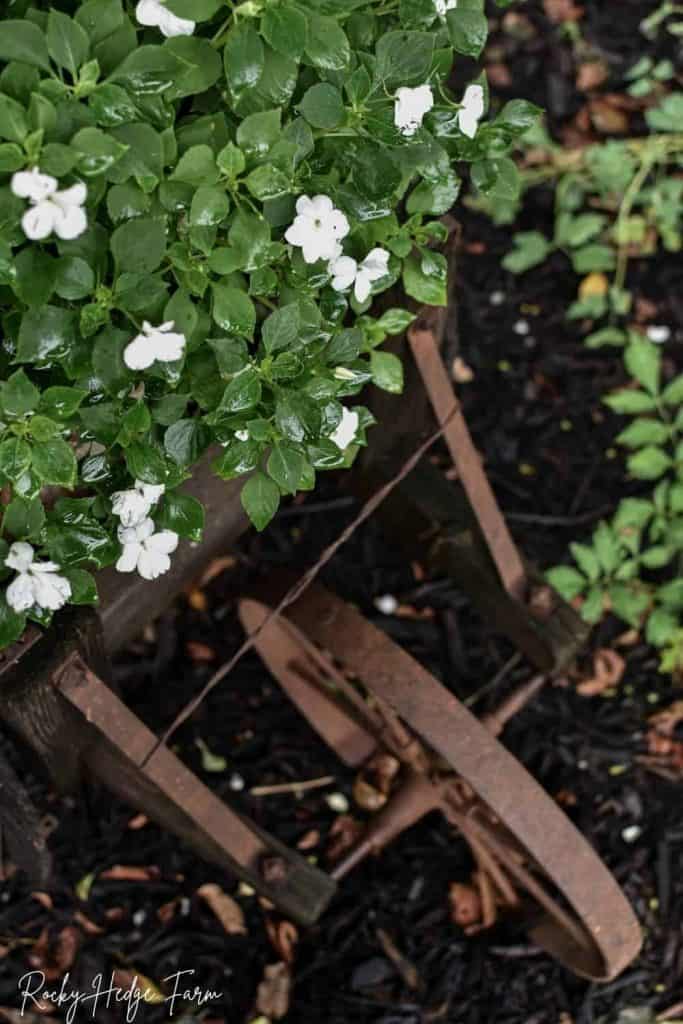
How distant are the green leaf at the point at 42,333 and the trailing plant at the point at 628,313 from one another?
1273 millimetres

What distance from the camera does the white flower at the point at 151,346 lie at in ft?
3.45

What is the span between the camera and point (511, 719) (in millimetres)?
2121

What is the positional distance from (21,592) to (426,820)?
1.05 m

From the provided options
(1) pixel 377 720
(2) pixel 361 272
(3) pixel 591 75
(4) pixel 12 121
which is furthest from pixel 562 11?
(4) pixel 12 121

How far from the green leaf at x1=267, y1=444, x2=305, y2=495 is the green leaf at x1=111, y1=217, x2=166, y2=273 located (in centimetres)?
22

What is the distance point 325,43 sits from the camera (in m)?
1.09

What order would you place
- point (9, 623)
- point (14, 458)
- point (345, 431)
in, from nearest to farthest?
1. point (14, 458)
2. point (9, 623)
3. point (345, 431)

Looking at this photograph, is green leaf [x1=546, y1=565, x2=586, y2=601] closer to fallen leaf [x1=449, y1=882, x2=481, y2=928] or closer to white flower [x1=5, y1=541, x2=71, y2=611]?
fallen leaf [x1=449, y1=882, x2=481, y2=928]

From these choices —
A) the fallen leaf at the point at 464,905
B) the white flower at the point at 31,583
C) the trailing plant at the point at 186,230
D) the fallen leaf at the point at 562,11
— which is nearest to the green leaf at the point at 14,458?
the trailing plant at the point at 186,230

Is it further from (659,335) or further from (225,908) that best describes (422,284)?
(659,335)

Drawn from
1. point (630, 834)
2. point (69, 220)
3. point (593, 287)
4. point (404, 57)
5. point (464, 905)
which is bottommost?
point (630, 834)

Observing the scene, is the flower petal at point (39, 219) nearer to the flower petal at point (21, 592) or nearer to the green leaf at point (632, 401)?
the flower petal at point (21, 592)

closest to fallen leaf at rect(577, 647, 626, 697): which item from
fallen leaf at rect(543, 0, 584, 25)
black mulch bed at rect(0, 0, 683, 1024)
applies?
black mulch bed at rect(0, 0, 683, 1024)

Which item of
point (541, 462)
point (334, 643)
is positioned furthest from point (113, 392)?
point (541, 462)
